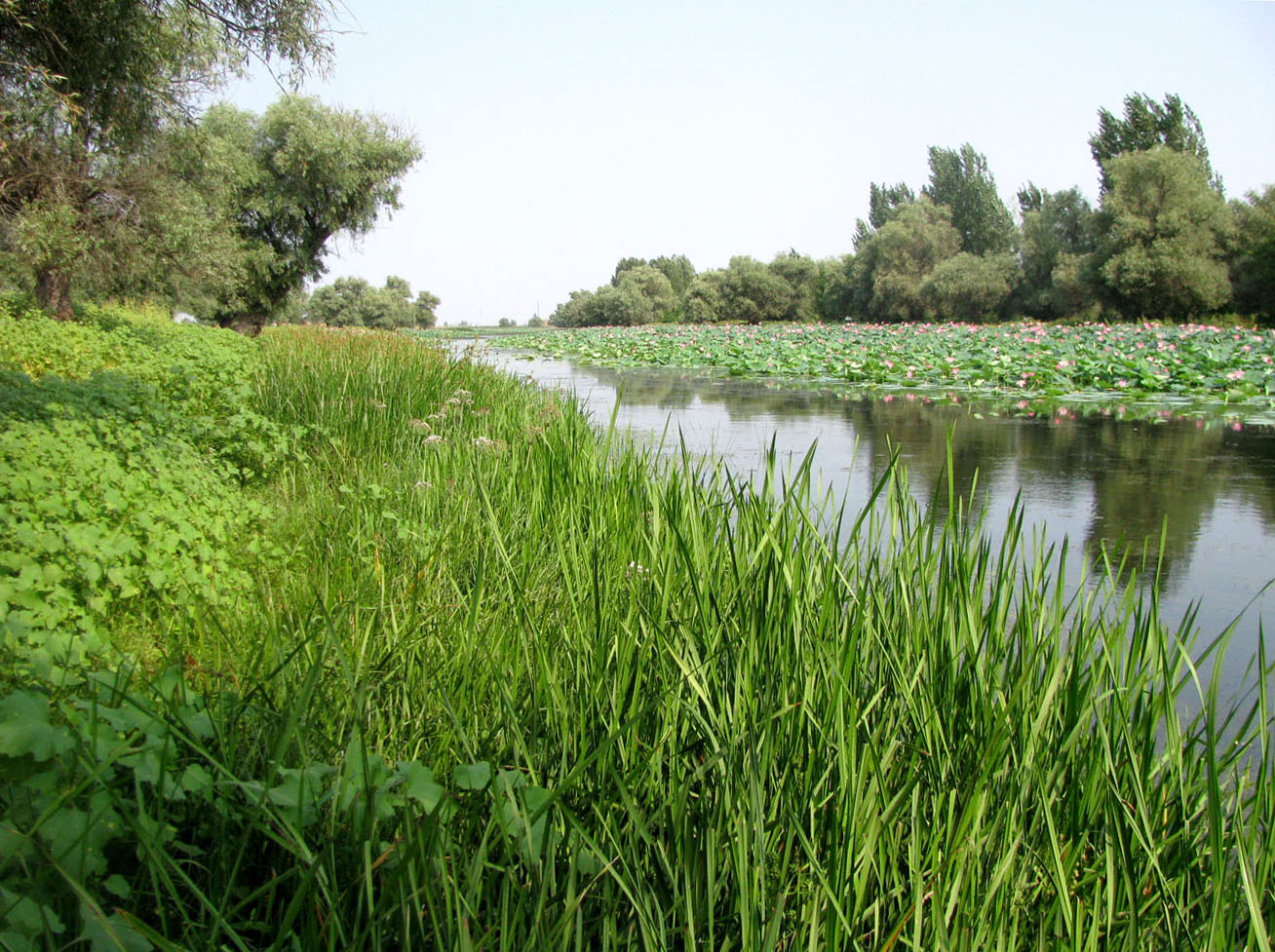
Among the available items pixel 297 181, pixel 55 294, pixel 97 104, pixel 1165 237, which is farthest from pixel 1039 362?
pixel 1165 237

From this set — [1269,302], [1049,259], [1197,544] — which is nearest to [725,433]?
[1197,544]

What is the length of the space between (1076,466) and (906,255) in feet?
123

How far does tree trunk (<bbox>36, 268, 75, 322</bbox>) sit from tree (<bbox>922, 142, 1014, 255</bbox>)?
40.4 meters

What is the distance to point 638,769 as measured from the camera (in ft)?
4.99

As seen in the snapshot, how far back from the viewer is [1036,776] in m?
1.35

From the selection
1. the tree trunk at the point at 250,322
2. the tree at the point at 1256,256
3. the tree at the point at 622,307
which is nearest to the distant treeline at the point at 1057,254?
the tree at the point at 1256,256

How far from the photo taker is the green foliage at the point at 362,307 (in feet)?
191

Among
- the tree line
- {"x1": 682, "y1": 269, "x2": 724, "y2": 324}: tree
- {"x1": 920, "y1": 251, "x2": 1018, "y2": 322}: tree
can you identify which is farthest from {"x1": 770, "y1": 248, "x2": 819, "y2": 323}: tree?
the tree line

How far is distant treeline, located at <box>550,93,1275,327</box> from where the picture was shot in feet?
86.2

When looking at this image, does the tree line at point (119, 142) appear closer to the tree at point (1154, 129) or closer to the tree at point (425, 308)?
the tree at point (1154, 129)

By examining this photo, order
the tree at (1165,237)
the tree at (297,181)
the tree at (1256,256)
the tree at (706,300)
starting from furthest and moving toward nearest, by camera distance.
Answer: the tree at (706,300) → the tree at (1165,237) → the tree at (1256,256) → the tree at (297,181)

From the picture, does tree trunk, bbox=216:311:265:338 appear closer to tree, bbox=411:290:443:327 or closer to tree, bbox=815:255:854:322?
tree, bbox=815:255:854:322

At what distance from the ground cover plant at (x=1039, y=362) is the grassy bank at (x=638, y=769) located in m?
9.53

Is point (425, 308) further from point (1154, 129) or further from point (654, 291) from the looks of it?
point (1154, 129)
